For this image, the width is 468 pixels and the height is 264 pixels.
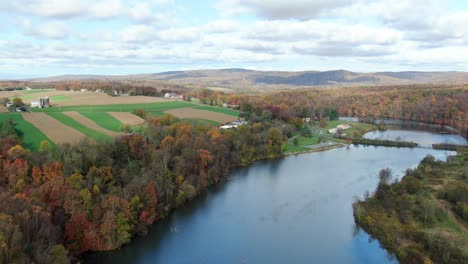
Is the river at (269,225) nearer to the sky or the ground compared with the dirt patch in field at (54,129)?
nearer to the ground

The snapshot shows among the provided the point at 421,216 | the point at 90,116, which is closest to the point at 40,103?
the point at 90,116

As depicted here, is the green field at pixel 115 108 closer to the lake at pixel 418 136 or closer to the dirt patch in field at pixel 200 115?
the dirt patch in field at pixel 200 115

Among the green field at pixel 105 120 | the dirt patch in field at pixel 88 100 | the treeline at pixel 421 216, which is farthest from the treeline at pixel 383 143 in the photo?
the dirt patch in field at pixel 88 100

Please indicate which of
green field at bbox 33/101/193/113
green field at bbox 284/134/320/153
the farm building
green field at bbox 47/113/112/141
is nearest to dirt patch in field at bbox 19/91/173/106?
the farm building

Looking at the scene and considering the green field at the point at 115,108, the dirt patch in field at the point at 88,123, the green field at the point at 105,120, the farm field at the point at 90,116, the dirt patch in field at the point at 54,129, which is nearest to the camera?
the dirt patch in field at the point at 54,129

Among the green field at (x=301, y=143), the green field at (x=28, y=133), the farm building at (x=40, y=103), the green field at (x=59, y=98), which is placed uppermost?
the green field at (x=59, y=98)

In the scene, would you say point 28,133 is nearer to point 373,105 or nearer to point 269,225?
point 269,225
